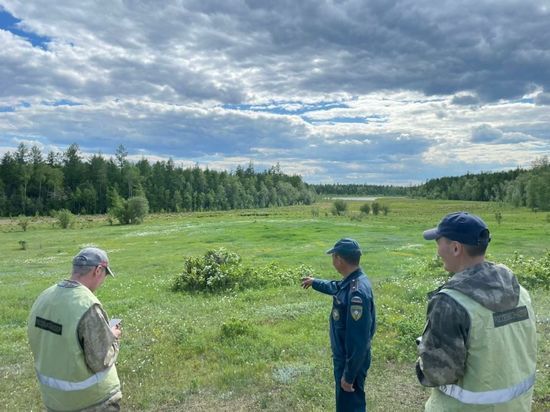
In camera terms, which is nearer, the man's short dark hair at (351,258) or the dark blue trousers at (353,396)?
the dark blue trousers at (353,396)

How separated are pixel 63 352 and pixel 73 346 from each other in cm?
14

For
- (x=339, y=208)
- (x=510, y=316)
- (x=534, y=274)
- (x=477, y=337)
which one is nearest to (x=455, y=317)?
(x=477, y=337)

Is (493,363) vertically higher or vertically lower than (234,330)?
higher

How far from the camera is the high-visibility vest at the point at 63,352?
5.21 meters

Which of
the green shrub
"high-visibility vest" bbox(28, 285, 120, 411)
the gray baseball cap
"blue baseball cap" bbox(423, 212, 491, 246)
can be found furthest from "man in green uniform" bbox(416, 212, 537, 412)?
the green shrub

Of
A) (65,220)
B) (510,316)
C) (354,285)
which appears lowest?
(65,220)

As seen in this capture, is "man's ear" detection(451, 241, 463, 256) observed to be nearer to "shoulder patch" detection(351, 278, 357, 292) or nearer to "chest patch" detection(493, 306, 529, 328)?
"chest patch" detection(493, 306, 529, 328)

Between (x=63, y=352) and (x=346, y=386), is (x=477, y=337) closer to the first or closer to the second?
(x=346, y=386)

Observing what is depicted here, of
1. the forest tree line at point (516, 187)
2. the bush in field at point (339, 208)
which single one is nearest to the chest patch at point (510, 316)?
the bush in field at point (339, 208)

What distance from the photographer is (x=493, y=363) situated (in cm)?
416

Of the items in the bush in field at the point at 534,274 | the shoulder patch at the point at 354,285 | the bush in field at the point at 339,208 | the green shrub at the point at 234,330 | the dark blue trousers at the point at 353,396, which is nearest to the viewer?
the shoulder patch at the point at 354,285

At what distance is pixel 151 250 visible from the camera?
129 feet

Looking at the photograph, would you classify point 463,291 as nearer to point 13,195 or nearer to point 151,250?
point 151,250

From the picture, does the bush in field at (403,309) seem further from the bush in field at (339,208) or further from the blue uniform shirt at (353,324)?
the bush in field at (339,208)
